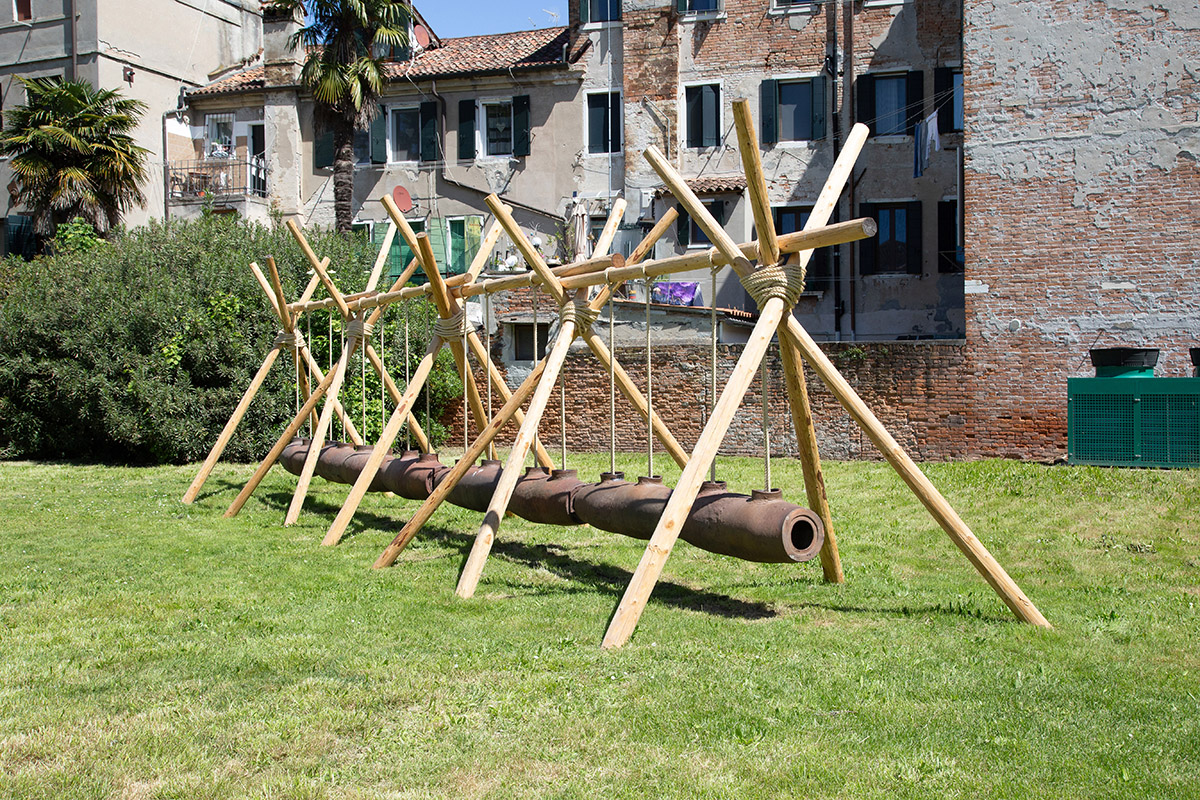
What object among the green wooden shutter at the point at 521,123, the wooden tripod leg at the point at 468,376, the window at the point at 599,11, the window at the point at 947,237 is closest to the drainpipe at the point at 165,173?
the green wooden shutter at the point at 521,123

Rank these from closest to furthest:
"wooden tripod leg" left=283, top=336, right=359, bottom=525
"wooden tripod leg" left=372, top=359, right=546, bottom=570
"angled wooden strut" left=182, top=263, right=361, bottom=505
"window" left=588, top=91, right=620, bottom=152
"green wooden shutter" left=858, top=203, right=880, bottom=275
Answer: "wooden tripod leg" left=372, top=359, right=546, bottom=570
"wooden tripod leg" left=283, top=336, right=359, bottom=525
"angled wooden strut" left=182, top=263, right=361, bottom=505
"green wooden shutter" left=858, top=203, right=880, bottom=275
"window" left=588, top=91, right=620, bottom=152

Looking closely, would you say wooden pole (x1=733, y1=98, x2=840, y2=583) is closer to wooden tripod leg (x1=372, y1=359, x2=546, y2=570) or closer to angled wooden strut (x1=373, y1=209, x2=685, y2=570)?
angled wooden strut (x1=373, y1=209, x2=685, y2=570)

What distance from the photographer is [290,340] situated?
45.3 ft

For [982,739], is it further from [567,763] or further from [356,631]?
[356,631]

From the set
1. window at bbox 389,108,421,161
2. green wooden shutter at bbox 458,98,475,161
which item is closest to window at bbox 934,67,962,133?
green wooden shutter at bbox 458,98,475,161

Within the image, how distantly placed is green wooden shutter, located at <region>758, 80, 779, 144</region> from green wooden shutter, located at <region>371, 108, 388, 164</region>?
1121cm

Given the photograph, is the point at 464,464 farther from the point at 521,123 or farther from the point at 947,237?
the point at 521,123

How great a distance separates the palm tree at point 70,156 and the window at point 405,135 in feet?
23.2

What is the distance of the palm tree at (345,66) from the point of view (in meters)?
26.9

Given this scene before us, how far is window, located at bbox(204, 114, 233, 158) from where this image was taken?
105ft

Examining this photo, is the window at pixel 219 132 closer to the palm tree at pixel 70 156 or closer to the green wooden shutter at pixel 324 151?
the green wooden shutter at pixel 324 151

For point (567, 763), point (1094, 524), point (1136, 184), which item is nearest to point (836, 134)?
point (1136, 184)

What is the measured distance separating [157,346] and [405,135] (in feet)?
40.4

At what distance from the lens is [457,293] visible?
10.6 metres
